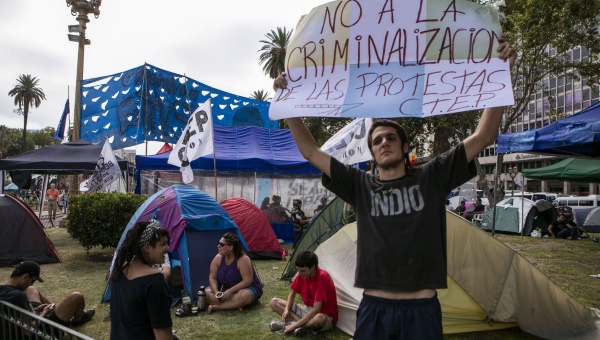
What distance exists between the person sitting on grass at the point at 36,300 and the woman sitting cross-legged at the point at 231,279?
5.12ft

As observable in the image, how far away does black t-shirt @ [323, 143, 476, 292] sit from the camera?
2045 mm

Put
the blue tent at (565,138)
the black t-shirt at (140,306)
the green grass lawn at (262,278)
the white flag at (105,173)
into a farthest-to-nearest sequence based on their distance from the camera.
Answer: the white flag at (105,173)
the blue tent at (565,138)
the green grass lawn at (262,278)
the black t-shirt at (140,306)

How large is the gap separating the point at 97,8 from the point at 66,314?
557 inches

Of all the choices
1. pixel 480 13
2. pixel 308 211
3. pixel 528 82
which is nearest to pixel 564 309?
pixel 480 13

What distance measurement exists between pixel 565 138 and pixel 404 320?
549 cm

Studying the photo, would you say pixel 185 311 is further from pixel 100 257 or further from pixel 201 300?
pixel 100 257

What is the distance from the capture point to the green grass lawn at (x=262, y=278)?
522 cm

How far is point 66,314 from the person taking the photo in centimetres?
522

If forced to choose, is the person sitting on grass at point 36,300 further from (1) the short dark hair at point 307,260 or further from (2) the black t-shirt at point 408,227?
(2) the black t-shirt at point 408,227

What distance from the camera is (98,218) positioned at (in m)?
9.09

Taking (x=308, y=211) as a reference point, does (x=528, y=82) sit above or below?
above

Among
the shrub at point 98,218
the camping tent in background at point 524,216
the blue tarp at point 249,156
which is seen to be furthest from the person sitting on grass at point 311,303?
the camping tent in background at point 524,216

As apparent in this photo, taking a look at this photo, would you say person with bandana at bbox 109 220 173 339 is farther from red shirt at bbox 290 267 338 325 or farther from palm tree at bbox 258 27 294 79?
palm tree at bbox 258 27 294 79

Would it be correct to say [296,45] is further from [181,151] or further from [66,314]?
[181,151]
